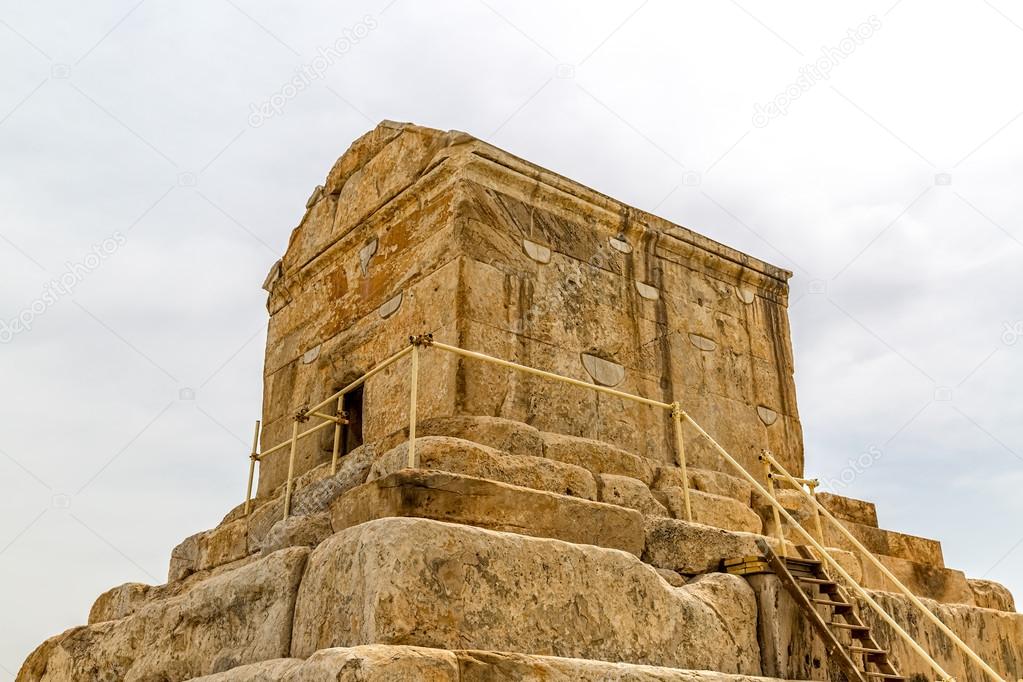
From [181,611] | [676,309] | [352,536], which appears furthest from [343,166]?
[352,536]

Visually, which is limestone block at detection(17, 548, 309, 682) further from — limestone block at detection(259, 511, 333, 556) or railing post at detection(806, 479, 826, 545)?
railing post at detection(806, 479, 826, 545)

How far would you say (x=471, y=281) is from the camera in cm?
638

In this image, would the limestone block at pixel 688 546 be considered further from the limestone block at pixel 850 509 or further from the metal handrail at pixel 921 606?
the limestone block at pixel 850 509

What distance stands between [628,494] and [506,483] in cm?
112

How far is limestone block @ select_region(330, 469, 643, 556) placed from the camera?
14.5ft

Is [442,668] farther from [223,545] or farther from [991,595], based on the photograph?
[991,595]

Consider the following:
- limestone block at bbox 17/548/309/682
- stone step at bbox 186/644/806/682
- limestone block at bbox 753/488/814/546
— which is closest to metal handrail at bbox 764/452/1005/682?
limestone block at bbox 753/488/814/546

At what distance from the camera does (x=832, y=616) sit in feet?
16.9

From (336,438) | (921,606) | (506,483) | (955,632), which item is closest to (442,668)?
(506,483)

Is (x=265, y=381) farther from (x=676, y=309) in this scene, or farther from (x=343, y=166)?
(x=676, y=309)

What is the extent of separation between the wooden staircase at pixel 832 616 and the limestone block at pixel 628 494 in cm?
66

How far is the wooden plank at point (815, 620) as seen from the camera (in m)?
4.77

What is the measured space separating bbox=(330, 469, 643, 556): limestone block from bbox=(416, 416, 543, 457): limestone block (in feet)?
2.95

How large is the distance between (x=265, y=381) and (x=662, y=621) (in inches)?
194
